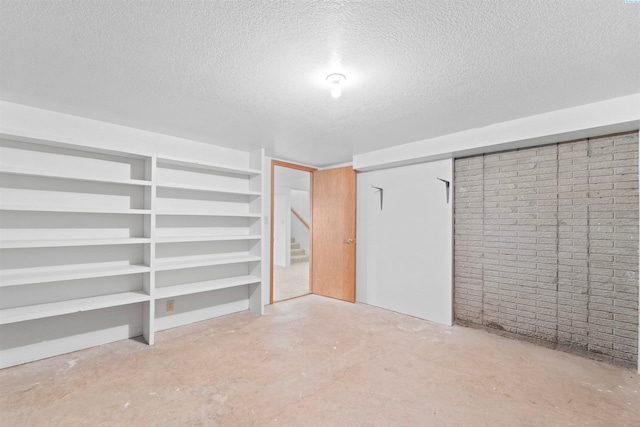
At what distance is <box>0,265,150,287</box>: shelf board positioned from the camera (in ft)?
7.77

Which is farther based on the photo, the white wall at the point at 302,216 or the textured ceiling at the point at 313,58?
the white wall at the point at 302,216

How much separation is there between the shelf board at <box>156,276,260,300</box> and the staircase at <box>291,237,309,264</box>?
4597mm

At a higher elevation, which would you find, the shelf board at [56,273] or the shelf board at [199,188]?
the shelf board at [199,188]

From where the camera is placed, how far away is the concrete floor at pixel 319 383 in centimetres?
193

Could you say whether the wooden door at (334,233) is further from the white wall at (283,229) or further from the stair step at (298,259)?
the stair step at (298,259)

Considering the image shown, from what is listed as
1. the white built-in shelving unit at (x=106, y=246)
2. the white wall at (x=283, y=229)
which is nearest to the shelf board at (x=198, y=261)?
the white built-in shelving unit at (x=106, y=246)

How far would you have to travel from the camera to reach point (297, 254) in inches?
351

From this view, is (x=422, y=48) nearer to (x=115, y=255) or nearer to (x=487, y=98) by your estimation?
(x=487, y=98)

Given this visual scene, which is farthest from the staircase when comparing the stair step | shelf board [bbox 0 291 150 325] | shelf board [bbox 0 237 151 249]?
shelf board [bbox 0 237 151 249]

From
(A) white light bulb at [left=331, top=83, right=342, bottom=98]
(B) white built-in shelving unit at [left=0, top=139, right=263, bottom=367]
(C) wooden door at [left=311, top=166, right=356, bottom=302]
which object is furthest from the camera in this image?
(C) wooden door at [left=311, top=166, right=356, bottom=302]

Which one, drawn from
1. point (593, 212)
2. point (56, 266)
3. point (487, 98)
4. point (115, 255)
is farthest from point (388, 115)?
point (56, 266)

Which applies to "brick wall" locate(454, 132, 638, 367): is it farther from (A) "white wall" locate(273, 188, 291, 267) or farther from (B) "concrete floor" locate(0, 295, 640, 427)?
(A) "white wall" locate(273, 188, 291, 267)

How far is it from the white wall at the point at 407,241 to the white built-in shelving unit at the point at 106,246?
160 centimetres

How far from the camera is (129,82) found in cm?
215
